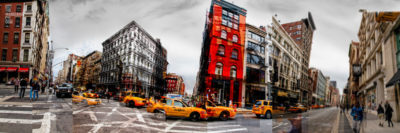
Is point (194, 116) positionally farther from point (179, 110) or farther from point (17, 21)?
point (17, 21)

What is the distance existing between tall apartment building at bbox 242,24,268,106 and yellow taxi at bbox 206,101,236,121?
8.48m

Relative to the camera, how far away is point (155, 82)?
6.40 metres

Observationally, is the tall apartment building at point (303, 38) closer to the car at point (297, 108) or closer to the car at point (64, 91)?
the car at point (297, 108)

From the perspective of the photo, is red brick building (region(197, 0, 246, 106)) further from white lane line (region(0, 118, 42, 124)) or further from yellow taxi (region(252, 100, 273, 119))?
white lane line (region(0, 118, 42, 124))

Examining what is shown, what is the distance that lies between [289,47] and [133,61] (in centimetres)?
472

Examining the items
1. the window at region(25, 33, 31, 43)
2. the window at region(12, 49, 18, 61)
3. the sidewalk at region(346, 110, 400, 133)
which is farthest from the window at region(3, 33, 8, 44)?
the sidewalk at region(346, 110, 400, 133)

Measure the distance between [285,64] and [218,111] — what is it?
10.9 meters

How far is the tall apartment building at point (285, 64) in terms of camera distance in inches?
144

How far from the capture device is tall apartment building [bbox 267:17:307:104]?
366cm

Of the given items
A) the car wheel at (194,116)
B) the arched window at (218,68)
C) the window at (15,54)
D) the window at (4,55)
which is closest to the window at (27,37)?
the window at (15,54)

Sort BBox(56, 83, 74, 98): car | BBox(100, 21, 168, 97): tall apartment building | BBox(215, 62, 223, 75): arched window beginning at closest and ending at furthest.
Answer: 1. BBox(100, 21, 168, 97): tall apartment building
2. BBox(215, 62, 223, 75): arched window
3. BBox(56, 83, 74, 98): car

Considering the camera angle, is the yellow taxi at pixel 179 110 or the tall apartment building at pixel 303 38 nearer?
the tall apartment building at pixel 303 38

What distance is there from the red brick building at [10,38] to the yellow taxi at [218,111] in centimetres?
3843

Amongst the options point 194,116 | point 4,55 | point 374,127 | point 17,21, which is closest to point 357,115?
point 374,127
